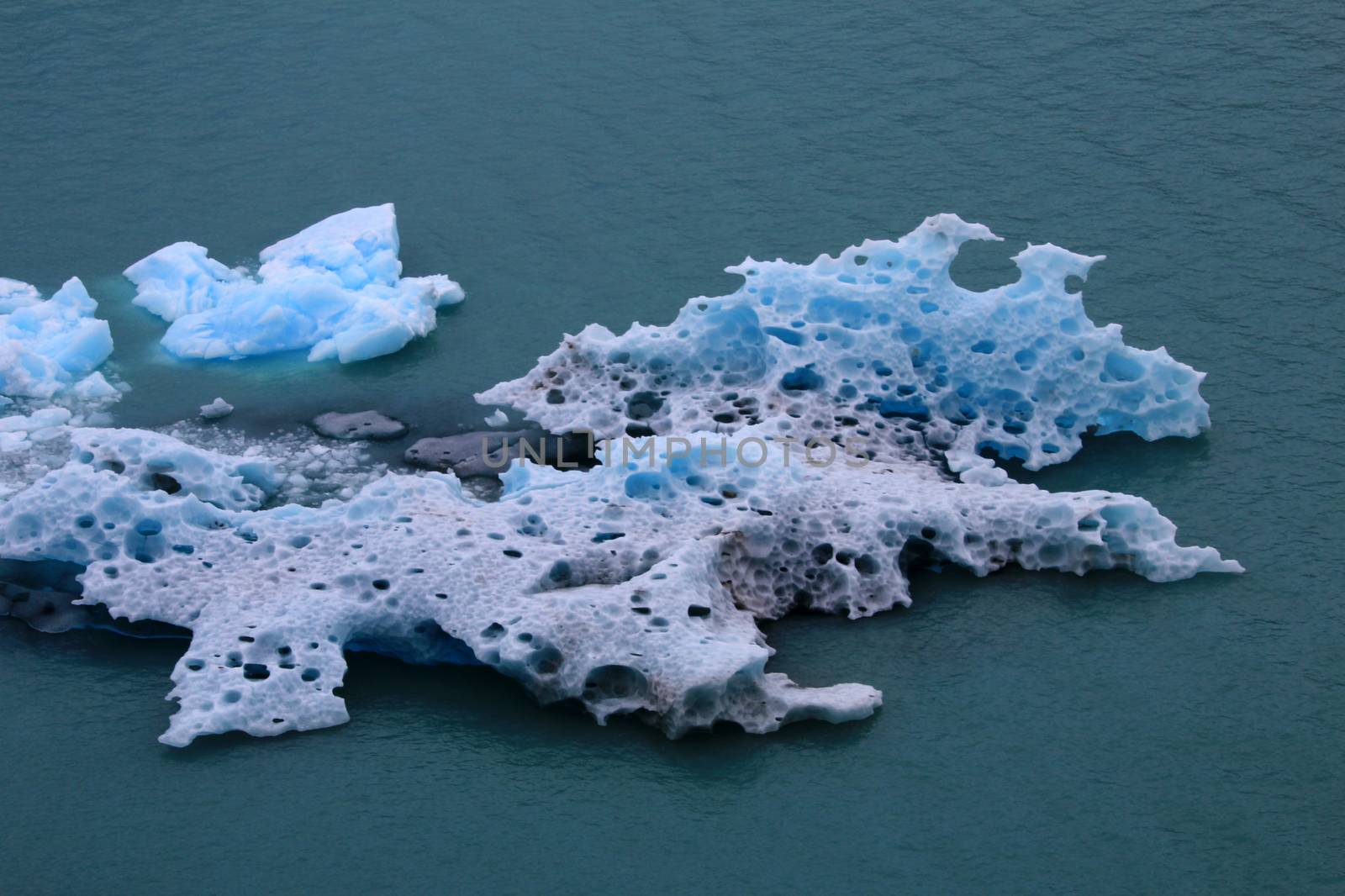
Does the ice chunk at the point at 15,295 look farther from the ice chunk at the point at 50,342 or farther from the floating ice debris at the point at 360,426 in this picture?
the floating ice debris at the point at 360,426

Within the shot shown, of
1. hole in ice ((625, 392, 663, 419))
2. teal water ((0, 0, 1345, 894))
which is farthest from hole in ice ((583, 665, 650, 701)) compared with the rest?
hole in ice ((625, 392, 663, 419))

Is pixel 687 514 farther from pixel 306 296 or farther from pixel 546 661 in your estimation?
pixel 306 296

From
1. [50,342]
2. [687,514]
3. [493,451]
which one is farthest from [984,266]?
[50,342]

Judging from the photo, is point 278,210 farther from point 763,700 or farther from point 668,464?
point 763,700

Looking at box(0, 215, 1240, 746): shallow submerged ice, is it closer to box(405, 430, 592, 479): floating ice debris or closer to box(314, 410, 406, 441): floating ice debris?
box(405, 430, 592, 479): floating ice debris

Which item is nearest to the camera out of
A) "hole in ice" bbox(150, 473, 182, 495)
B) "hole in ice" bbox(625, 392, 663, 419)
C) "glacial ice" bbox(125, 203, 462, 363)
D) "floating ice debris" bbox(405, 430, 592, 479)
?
"hole in ice" bbox(150, 473, 182, 495)

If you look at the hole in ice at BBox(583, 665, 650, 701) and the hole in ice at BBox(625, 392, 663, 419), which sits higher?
the hole in ice at BBox(625, 392, 663, 419)
